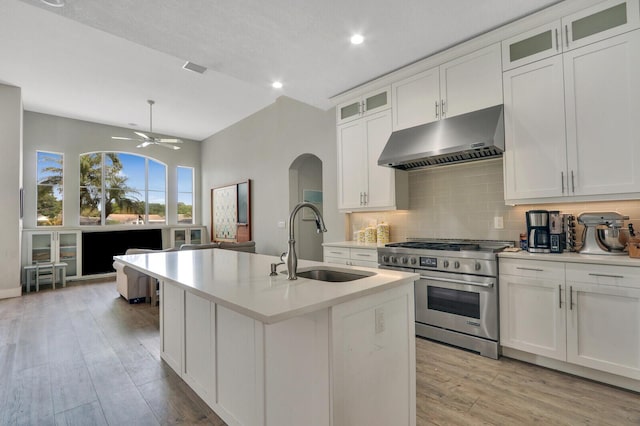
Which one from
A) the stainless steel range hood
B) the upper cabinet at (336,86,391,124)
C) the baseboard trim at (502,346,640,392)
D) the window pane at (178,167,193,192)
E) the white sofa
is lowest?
the baseboard trim at (502,346,640,392)

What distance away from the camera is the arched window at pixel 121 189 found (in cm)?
686

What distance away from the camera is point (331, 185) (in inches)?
185

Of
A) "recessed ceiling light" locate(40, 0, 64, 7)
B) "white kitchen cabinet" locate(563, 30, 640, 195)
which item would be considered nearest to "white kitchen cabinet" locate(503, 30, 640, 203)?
"white kitchen cabinet" locate(563, 30, 640, 195)

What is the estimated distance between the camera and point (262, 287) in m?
1.53

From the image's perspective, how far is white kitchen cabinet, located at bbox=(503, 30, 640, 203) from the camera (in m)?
2.23

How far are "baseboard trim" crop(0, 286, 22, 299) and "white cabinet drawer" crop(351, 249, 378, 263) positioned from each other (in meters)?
5.68

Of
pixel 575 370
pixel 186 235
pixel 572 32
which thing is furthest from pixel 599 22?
pixel 186 235

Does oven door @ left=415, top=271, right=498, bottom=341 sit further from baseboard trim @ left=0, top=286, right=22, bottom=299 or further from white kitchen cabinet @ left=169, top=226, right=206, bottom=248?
white kitchen cabinet @ left=169, top=226, right=206, bottom=248

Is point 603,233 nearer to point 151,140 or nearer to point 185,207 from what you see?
point 151,140

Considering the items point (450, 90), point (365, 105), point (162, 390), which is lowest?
point (162, 390)

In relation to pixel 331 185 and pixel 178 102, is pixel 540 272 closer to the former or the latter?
pixel 331 185

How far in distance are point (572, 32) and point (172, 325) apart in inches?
155

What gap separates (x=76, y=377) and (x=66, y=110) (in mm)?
5714

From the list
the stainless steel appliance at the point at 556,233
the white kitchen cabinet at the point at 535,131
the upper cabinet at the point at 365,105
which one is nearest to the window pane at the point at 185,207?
the upper cabinet at the point at 365,105
